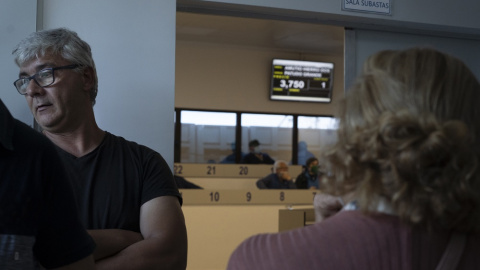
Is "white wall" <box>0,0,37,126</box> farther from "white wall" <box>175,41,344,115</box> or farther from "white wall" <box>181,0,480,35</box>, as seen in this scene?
"white wall" <box>175,41,344,115</box>

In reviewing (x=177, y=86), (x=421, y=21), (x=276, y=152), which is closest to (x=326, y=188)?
(x=421, y=21)

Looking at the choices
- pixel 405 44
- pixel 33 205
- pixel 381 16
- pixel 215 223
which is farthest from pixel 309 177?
pixel 33 205

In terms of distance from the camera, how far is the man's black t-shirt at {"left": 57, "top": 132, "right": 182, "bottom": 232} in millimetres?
1736

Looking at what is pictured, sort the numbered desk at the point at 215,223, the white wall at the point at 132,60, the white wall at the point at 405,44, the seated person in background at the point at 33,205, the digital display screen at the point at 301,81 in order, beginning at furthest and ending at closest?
the digital display screen at the point at 301,81 < the numbered desk at the point at 215,223 < the white wall at the point at 405,44 < the white wall at the point at 132,60 < the seated person in background at the point at 33,205

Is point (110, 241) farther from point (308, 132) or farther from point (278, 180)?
point (308, 132)

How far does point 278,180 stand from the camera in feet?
25.4

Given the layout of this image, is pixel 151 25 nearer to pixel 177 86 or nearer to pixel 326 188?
pixel 326 188

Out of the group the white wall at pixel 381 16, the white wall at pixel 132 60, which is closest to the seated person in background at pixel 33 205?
the white wall at pixel 132 60

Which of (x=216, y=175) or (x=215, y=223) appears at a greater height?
(x=216, y=175)

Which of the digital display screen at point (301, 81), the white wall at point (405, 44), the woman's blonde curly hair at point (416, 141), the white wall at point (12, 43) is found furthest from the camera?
the digital display screen at point (301, 81)

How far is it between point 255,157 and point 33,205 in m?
8.20

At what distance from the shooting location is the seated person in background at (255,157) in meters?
9.12

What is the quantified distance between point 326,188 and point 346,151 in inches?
3.6

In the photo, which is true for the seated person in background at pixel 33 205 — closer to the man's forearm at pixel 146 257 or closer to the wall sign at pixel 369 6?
the man's forearm at pixel 146 257
